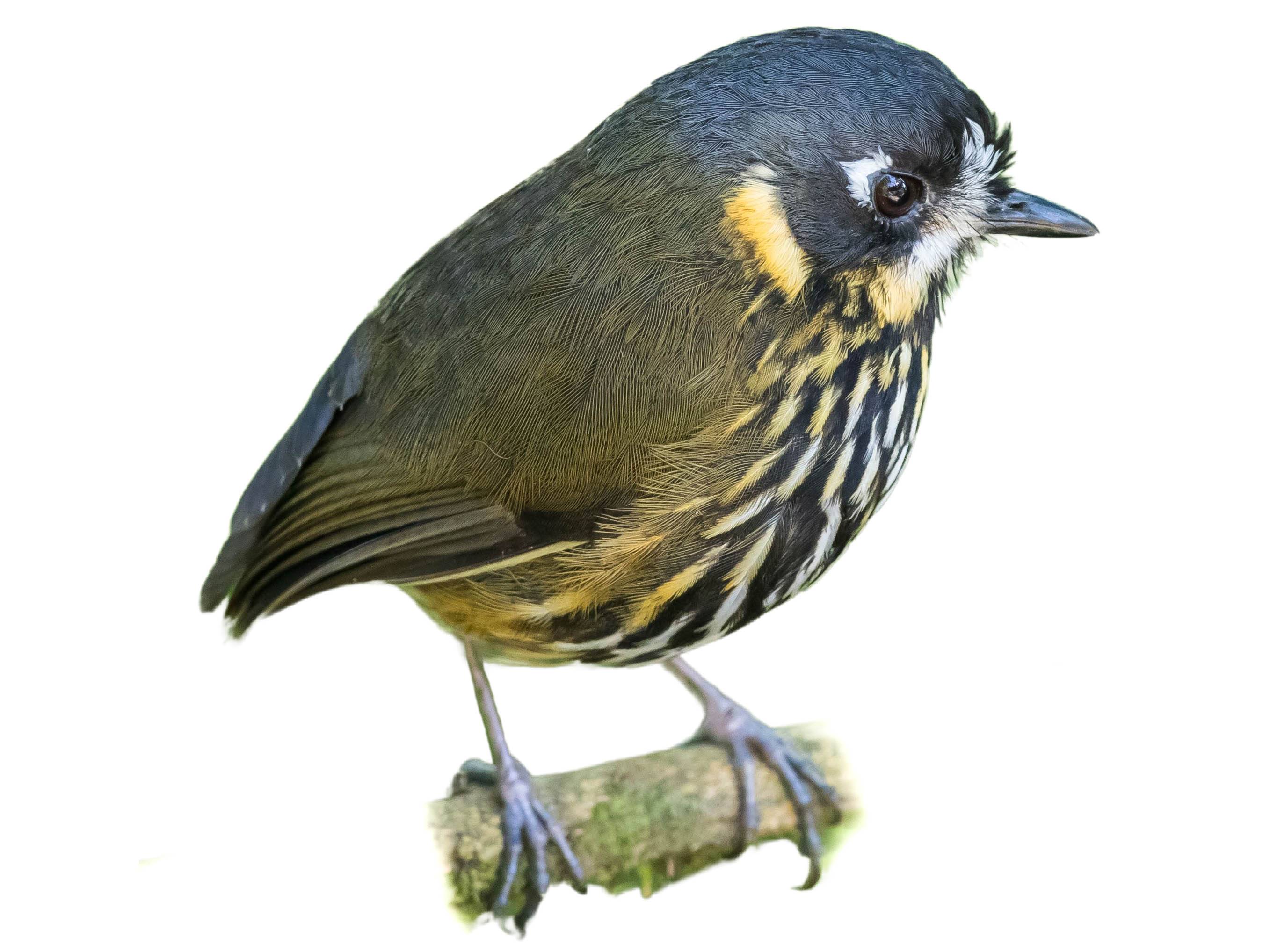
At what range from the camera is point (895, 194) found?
99.3 inches

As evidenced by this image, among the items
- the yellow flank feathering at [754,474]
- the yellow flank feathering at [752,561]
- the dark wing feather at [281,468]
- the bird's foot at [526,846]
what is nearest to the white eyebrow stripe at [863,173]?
the yellow flank feathering at [754,474]

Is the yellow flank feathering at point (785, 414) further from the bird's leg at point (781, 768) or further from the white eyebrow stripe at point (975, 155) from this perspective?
the bird's leg at point (781, 768)

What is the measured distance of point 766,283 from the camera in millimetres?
2479

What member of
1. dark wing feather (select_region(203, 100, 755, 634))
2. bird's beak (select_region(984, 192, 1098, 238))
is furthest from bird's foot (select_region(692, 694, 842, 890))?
bird's beak (select_region(984, 192, 1098, 238))

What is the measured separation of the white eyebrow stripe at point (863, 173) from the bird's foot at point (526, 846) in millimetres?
1380

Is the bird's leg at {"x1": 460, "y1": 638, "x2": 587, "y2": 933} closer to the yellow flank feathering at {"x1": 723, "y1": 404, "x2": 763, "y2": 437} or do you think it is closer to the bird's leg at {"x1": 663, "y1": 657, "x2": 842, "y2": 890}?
the bird's leg at {"x1": 663, "y1": 657, "x2": 842, "y2": 890}

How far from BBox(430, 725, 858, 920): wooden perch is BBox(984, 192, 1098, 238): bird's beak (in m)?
1.29

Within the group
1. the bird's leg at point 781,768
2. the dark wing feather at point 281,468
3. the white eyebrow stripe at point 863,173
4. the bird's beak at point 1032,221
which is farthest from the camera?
the bird's leg at point 781,768

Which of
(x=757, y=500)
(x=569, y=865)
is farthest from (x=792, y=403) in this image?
(x=569, y=865)

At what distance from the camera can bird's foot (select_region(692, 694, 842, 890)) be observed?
309cm

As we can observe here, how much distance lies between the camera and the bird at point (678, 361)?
2.48 meters

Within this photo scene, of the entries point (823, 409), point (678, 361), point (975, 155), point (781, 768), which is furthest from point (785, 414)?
point (781, 768)

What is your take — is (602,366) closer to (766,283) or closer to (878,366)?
(766,283)

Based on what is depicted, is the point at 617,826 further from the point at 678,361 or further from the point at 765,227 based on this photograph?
the point at 765,227
